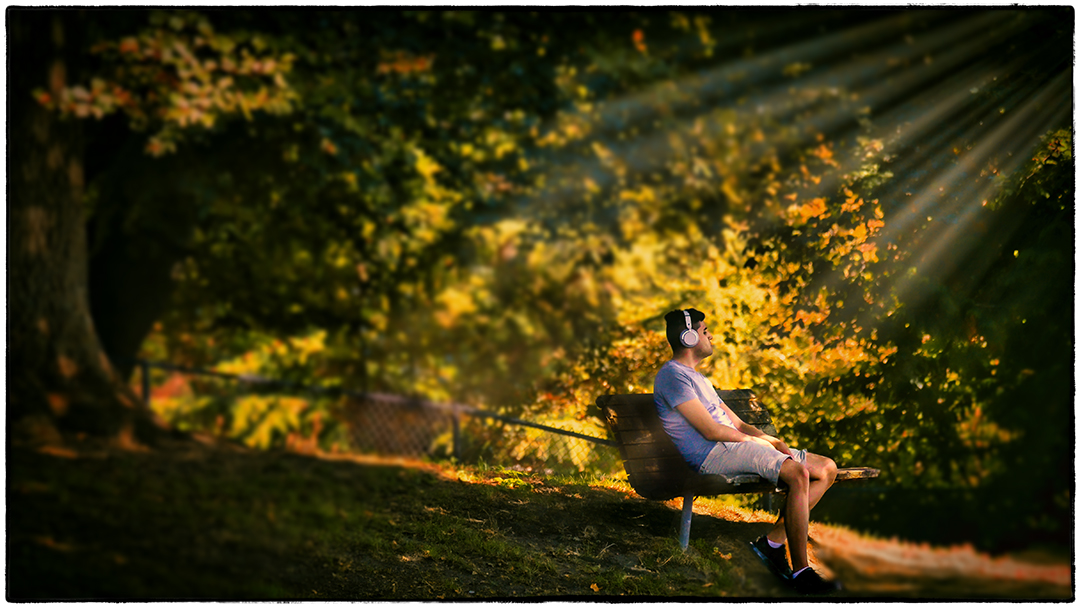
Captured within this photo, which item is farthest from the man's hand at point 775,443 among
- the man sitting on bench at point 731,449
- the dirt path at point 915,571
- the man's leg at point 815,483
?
the dirt path at point 915,571

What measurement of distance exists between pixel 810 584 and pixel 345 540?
6.21 ft

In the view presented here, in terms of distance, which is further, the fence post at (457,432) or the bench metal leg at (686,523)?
the fence post at (457,432)

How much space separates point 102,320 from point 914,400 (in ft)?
11.6

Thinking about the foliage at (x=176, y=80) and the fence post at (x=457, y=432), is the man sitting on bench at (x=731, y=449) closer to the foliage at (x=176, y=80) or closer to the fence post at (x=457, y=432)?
the fence post at (x=457, y=432)

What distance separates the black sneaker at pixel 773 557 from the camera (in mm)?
2795

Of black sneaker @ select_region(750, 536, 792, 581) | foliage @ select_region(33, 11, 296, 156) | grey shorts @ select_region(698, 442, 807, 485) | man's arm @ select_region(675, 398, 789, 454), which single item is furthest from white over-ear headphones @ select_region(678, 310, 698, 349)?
foliage @ select_region(33, 11, 296, 156)

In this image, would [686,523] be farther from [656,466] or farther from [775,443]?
[775,443]

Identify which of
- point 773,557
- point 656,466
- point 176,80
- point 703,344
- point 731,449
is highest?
point 176,80

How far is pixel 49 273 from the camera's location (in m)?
2.96

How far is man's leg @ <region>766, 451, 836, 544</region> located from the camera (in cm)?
277

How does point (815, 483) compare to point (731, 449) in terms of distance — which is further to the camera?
point (815, 483)

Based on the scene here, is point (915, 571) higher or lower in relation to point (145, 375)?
lower

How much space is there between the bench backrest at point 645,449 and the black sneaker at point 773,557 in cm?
40

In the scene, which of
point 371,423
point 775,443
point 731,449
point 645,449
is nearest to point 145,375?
point 371,423
